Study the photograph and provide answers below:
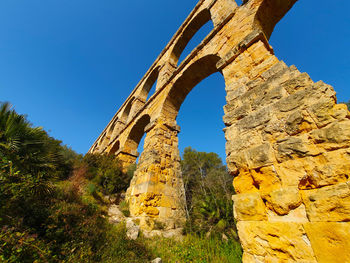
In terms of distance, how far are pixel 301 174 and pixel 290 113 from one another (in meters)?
0.69

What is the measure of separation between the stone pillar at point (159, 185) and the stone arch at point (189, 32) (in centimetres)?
485

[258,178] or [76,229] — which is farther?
[76,229]

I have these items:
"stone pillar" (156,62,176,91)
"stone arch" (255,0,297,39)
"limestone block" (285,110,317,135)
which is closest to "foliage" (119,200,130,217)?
"limestone block" (285,110,317,135)

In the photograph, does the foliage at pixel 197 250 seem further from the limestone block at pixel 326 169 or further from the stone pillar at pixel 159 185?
the limestone block at pixel 326 169

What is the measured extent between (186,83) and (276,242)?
5531 mm

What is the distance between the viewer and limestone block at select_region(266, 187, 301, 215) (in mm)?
1388

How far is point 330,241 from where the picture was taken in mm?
Answer: 1145

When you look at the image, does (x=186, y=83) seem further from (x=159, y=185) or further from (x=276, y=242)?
(x=276, y=242)

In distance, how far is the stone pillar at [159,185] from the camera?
3.97m

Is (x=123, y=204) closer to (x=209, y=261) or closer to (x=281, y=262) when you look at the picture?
(x=209, y=261)

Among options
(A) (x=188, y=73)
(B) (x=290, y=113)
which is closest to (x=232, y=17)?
(A) (x=188, y=73)

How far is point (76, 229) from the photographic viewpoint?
2660mm

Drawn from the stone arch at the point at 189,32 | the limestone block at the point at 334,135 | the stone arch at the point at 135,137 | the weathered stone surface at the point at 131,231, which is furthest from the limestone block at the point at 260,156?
the stone arch at the point at 189,32

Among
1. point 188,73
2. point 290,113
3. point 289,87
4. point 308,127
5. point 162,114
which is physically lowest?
point 308,127
